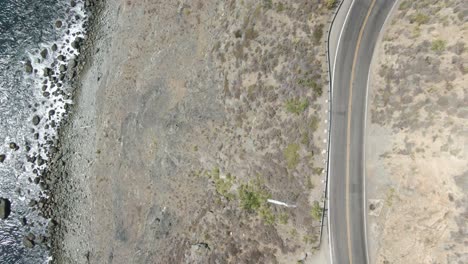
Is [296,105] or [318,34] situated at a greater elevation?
[318,34]

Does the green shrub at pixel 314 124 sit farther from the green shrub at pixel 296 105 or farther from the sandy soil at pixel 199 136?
the green shrub at pixel 296 105

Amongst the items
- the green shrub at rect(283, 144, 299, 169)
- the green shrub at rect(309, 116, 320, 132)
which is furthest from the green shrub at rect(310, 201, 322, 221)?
the green shrub at rect(309, 116, 320, 132)

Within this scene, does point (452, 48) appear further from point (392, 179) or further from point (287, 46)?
point (287, 46)

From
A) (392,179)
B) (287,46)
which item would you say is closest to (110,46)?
(287,46)

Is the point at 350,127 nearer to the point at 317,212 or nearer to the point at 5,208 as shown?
the point at 317,212

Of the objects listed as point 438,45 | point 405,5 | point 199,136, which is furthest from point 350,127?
point 199,136

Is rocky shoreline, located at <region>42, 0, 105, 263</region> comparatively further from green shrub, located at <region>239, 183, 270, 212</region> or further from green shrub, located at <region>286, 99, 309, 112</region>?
green shrub, located at <region>286, 99, 309, 112</region>
